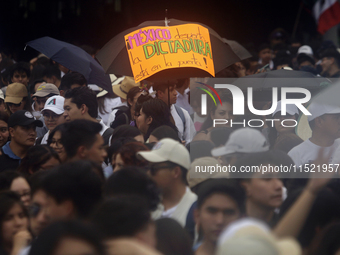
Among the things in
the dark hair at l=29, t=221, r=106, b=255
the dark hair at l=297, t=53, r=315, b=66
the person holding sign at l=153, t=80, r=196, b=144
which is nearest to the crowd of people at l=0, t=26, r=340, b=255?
the dark hair at l=29, t=221, r=106, b=255

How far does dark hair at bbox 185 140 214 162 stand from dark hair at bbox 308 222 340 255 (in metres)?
1.18

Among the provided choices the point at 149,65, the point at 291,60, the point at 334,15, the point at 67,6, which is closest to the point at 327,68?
the point at 291,60

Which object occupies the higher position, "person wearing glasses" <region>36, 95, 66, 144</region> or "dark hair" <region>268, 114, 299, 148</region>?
"dark hair" <region>268, 114, 299, 148</region>

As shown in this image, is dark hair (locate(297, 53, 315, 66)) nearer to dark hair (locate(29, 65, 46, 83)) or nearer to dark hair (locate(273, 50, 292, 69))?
dark hair (locate(273, 50, 292, 69))

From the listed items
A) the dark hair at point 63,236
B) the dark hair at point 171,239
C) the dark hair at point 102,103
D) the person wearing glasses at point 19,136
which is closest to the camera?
the dark hair at point 63,236

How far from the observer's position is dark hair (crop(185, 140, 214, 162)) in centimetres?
335

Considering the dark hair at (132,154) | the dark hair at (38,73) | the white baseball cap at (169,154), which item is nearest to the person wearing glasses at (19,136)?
the dark hair at (132,154)

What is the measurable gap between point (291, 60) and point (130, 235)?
7776 millimetres

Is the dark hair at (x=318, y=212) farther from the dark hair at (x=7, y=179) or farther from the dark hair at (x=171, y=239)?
the dark hair at (x=7, y=179)

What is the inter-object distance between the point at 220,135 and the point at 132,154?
66cm

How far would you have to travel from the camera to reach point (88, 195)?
271 cm

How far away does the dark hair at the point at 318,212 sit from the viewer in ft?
7.26

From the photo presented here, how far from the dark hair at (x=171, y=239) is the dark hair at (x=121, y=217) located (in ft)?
0.42

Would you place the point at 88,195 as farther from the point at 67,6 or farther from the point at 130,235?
the point at 67,6
